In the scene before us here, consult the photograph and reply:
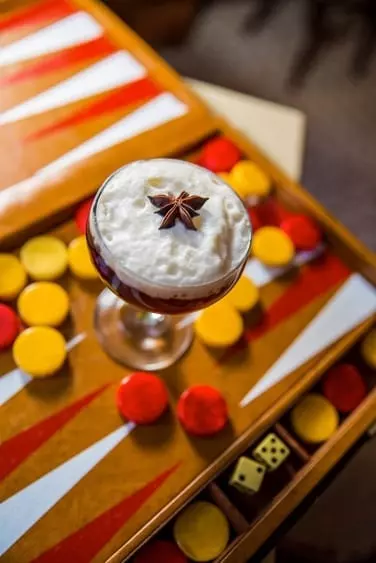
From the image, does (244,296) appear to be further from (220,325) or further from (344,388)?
(344,388)

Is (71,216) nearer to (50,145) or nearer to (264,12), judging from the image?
(50,145)

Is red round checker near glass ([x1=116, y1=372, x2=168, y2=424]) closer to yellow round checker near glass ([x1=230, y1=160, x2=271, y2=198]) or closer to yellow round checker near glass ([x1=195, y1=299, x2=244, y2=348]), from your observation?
yellow round checker near glass ([x1=195, y1=299, x2=244, y2=348])

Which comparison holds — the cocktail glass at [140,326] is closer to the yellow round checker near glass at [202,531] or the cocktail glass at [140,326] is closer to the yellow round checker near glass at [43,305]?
the yellow round checker near glass at [43,305]

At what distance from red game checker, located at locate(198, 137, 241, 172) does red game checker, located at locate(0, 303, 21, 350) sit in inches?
15.2

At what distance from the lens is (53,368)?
91 centimetres

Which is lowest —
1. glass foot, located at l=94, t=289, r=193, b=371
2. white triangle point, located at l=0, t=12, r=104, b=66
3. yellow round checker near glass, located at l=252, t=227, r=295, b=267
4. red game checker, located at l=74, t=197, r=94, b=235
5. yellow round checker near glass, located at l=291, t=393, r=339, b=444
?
yellow round checker near glass, located at l=291, t=393, r=339, b=444

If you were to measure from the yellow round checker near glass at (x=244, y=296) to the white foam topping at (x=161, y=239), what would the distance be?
19 cm

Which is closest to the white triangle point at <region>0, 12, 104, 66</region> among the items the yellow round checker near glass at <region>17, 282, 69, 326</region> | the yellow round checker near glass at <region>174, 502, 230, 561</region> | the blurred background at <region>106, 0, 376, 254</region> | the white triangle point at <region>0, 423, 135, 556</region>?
the yellow round checker near glass at <region>17, 282, 69, 326</region>

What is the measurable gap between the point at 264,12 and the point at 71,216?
5.01ft

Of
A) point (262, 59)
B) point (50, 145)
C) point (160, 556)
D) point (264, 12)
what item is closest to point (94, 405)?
point (160, 556)

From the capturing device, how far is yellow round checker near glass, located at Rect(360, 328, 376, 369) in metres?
1.02

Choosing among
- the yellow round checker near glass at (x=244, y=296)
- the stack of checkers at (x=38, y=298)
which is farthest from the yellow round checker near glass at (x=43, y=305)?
the yellow round checker near glass at (x=244, y=296)

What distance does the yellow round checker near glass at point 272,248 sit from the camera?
1.05 m

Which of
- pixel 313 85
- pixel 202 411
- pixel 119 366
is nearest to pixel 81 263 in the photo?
pixel 119 366
